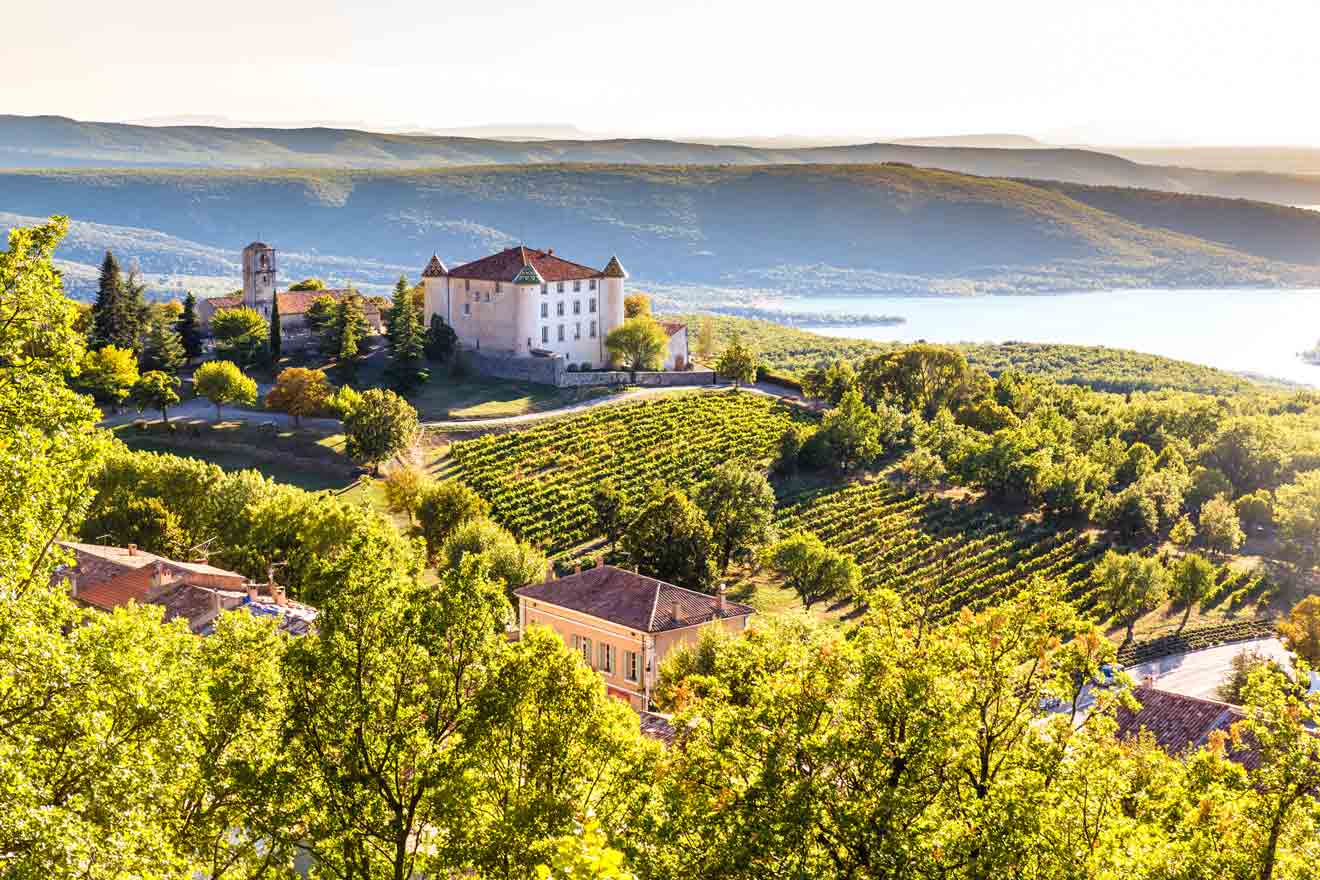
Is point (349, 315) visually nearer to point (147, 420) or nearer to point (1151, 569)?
point (147, 420)

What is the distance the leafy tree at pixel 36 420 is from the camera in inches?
466

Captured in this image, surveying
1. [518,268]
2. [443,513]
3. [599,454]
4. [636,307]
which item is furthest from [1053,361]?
[443,513]

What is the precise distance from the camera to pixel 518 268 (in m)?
81.4

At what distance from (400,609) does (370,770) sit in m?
1.85

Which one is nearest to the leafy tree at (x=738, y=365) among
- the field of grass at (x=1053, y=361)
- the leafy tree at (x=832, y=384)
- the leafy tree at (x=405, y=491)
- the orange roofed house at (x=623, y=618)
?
the leafy tree at (x=832, y=384)

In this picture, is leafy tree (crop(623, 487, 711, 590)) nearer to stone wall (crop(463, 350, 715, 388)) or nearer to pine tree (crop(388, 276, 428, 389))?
pine tree (crop(388, 276, 428, 389))

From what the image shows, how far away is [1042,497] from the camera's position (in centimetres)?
6769

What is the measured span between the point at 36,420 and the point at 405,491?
4358 cm

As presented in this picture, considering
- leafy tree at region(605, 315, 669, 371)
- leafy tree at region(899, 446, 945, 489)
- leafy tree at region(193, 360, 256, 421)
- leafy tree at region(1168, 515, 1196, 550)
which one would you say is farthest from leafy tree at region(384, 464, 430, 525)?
leafy tree at region(1168, 515, 1196, 550)

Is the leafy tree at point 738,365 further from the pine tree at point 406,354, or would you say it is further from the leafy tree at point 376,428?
the leafy tree at point 376,428

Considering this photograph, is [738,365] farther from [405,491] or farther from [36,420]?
[36,420]

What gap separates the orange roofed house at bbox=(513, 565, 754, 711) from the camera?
37812mm

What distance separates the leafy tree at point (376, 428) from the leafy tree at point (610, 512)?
10195 mm

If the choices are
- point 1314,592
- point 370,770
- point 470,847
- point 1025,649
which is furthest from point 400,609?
point 1314,592
